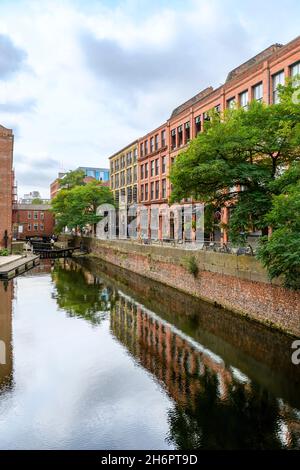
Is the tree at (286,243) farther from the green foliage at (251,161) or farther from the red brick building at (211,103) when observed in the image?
the red brick building at (211,103)

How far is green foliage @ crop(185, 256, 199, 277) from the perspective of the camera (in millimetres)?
23438

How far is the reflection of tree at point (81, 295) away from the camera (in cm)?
2096

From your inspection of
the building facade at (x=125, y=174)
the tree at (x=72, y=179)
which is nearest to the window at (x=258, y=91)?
the building facade at (x=125, y=174)

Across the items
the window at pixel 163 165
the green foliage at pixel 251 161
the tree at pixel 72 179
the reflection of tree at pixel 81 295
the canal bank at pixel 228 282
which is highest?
the tree at pixel 72 179

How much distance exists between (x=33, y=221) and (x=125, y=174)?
31.3m

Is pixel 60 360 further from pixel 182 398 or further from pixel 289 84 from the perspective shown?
pixel 289 84

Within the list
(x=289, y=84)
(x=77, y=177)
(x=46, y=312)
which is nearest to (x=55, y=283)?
(x=46, y=312)

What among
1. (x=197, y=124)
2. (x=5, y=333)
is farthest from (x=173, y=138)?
(x=5, y=333)

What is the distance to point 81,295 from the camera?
26047mm

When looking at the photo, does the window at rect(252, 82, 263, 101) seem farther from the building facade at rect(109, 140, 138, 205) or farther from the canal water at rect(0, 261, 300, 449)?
the building facade at rect(109, 140, 138, 205)

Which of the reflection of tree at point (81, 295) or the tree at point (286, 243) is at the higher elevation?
the tree at point (286, 243)

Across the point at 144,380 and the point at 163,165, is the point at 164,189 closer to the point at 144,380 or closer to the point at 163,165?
the point at 163,165

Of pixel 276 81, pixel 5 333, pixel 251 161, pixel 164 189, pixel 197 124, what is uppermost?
pixel 197 124

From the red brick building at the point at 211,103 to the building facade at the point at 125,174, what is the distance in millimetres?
2633
